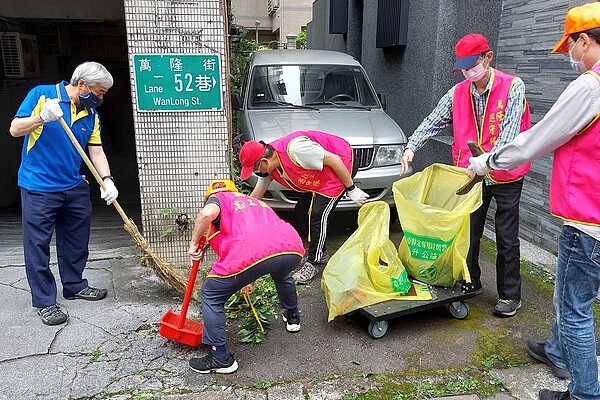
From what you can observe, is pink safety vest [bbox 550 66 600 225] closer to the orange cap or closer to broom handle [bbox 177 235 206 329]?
the orange cap

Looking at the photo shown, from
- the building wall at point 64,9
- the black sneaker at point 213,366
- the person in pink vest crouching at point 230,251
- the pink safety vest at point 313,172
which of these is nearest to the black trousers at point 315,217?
the pink safety vest at point 313,172

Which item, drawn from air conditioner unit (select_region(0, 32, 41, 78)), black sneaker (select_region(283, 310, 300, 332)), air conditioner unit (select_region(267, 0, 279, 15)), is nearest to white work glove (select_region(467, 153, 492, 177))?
black sneaker (select_region(283, 310, 300, 332))

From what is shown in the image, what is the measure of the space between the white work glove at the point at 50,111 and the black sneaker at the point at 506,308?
3.17 metres

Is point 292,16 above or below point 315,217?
above

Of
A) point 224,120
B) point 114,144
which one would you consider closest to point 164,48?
point 224,120

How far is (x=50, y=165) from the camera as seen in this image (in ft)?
10.8

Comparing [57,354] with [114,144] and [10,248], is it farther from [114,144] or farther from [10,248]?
[114,144]

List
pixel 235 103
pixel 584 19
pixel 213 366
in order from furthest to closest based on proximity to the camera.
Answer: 1. pixel 235 103
2. pixel 213 366
3. pixel 584 19

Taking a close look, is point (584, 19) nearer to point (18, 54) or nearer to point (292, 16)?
point (18, 54)

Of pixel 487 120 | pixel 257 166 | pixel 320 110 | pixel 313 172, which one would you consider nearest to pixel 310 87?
pixel 320 110

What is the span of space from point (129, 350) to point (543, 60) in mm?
4327

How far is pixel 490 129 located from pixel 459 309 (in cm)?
125

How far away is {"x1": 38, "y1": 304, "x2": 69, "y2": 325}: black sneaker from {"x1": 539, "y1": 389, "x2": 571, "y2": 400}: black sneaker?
9.88 ft

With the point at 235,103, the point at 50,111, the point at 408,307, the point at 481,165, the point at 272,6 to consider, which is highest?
the point at 272,6
